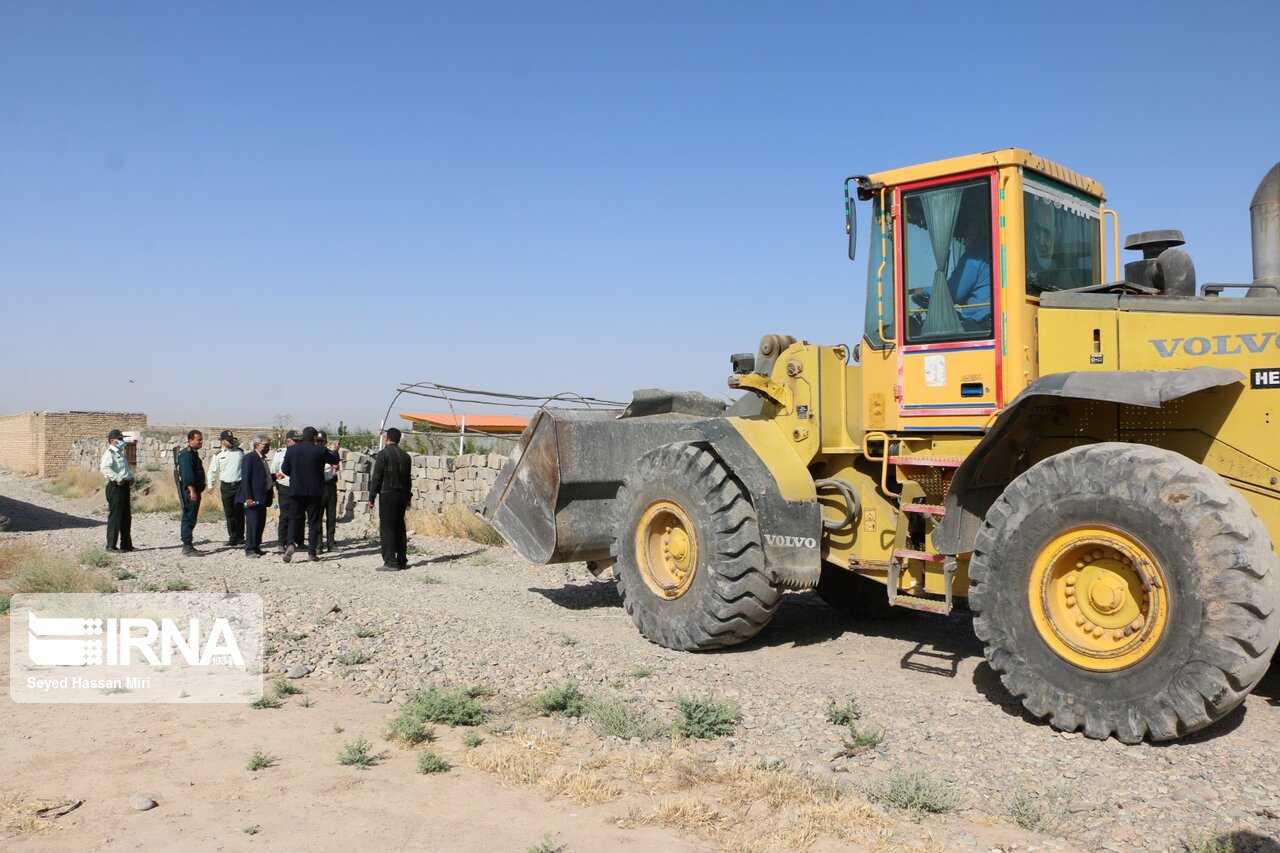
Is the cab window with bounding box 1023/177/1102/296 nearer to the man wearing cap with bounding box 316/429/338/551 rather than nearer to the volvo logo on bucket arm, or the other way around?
the volvo logo on bucket arm

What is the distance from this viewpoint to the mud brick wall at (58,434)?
36.7 metres

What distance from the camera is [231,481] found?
46.4 feet

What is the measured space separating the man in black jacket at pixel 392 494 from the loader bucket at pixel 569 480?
326 cm

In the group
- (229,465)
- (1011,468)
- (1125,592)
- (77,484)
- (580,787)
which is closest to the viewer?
(580,787)

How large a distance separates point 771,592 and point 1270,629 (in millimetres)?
3232

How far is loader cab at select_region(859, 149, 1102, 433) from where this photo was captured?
6062 mm

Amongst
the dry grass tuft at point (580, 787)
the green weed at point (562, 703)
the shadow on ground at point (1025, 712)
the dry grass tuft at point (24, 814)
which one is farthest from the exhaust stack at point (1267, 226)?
the dry grass tuft at point (24, 814)

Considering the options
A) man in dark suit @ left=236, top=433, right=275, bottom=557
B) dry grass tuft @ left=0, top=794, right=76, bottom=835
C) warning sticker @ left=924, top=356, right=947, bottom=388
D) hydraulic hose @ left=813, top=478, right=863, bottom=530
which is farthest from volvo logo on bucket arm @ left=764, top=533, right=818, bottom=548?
man in dark suit @ left=236, top=433, right=275, bottom=557

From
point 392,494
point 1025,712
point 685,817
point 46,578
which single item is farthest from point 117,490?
point 1025,712

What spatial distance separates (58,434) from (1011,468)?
39.1 meters

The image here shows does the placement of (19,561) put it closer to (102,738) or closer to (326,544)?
(326,544)

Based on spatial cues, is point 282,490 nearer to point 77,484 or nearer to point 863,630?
point 863,630

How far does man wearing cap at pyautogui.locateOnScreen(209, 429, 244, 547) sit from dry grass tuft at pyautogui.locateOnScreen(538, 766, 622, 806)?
1089 cm

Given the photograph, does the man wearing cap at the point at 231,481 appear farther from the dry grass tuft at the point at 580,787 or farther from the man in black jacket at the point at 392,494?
the dry grass tuft at the point at 580,787
